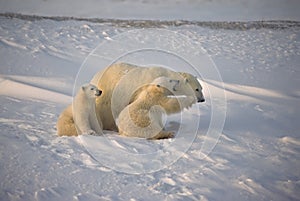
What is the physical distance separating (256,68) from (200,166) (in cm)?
446

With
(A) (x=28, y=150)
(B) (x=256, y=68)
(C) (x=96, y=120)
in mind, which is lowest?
(A) (x=28, y=150)

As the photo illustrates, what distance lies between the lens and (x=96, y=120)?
3650mm

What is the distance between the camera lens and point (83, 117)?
138 inches

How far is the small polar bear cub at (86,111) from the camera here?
351cm

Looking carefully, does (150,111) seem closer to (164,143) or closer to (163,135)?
(163,135)

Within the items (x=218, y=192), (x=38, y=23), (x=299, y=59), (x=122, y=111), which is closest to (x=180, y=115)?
(x=122, y=111)

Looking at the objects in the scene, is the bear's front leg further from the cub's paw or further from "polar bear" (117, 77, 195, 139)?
the cub's paw

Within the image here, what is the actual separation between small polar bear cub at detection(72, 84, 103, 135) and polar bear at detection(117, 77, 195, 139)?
266 mm

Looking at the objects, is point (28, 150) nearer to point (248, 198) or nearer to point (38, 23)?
point (248, 198)

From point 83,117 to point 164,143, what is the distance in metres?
0.85

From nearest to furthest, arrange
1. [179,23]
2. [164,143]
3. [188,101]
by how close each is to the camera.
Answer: [164,143], [188,101], [179,23]

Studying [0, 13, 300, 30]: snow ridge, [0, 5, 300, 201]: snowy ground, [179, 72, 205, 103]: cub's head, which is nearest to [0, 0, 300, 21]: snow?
[0, 13, 300, 30]: snow ridge

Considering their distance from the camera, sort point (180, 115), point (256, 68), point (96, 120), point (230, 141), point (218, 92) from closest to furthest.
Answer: point (230, 141) < point (96, 120) < point (180, 115) < point (218, 92) < point (256, 68)

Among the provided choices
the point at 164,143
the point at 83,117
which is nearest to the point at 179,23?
the point at 83,117
